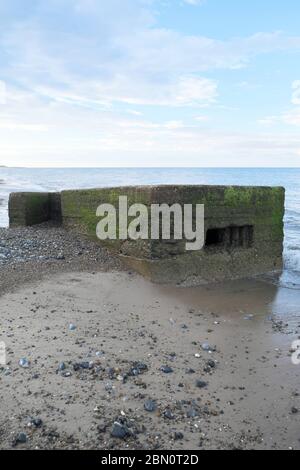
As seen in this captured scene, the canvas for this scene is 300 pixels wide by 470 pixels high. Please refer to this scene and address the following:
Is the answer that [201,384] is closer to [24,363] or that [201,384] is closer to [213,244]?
[24,363]

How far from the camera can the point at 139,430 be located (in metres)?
3.20

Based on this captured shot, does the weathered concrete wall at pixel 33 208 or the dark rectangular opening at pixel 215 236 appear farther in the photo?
the weathered concrete wall at pixel 33 208

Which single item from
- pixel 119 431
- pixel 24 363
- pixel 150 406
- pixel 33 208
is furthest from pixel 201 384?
pixel 33 208

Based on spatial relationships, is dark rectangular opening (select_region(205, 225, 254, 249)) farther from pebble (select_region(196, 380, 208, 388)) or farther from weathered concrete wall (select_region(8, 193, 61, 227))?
weathered concrete wall (select_region(8, 193, 61, 227))

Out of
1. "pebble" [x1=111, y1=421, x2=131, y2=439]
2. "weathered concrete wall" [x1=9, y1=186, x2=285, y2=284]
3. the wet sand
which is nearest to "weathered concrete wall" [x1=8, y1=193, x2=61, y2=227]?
"weathered concrete wall" [x1=9, y1=186, x2=285, y2=284]

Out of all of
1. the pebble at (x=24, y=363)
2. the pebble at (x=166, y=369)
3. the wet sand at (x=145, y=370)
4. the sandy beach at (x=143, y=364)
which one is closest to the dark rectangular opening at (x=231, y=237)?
the sandy beach at (x=143, y=364)

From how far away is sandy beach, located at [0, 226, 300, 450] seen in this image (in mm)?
3223

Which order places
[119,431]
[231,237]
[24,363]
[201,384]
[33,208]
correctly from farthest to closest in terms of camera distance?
[33,208] → [231,237] → [24,363] → [201,384] → [119,431]

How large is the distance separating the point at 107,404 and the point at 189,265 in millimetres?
4459

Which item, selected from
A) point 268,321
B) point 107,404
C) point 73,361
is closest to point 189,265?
point 268,321

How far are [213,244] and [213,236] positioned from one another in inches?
11.1

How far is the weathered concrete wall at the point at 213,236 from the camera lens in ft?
24.8

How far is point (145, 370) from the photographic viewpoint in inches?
Answer: 165

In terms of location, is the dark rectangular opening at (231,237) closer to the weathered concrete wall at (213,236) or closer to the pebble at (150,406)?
the weathered concrete wall at (213,236)
